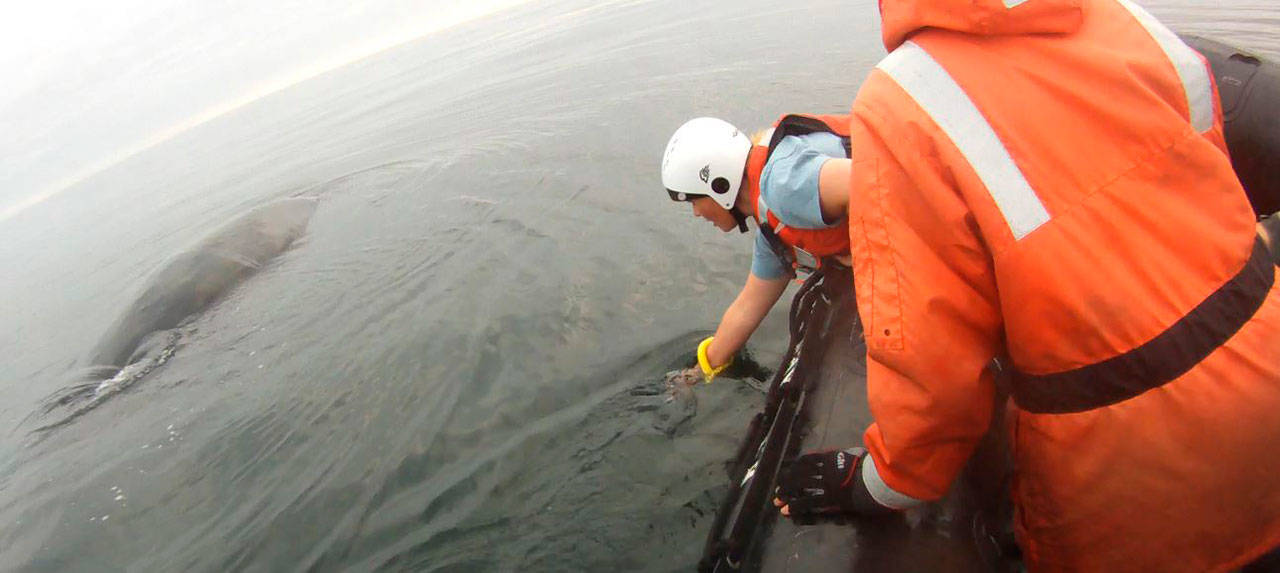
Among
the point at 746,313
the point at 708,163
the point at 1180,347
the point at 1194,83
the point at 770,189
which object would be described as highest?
the point at 1194,83

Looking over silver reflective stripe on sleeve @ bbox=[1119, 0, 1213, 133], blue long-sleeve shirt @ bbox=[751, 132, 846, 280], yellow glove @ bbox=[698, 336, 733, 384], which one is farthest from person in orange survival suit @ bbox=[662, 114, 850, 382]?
silver reflective stripe on sleeve @ bbox=[1119, 0, 1213, 133]

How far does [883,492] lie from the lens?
2076 mm

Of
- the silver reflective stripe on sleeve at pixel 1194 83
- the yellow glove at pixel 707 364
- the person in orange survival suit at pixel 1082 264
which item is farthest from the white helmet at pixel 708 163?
the silver reflective stripe on sleeve at pixel 1194 83

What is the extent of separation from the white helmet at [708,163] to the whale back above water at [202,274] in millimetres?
8124

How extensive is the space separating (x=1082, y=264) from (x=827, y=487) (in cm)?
143

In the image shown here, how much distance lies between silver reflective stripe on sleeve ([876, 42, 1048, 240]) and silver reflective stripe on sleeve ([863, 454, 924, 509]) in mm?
919

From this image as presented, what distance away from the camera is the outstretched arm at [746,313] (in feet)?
12.5

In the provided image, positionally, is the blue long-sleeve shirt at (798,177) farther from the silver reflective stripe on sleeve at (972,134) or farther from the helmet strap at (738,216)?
the silver reflective stripe on sleeve at (972,134)

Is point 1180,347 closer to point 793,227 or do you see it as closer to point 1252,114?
point 1252,114

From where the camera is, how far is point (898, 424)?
1727 mm

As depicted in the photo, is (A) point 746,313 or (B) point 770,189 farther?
(A) point 746,313

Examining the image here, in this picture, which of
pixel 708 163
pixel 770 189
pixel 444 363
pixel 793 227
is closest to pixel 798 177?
pixel 770 189

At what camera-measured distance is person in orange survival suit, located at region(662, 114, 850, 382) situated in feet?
8.96

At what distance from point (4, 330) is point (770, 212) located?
586 inches
